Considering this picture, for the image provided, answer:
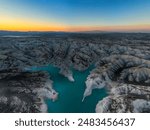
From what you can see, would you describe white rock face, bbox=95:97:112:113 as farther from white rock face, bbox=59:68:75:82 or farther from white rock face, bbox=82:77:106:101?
white rock face, bbox=59:68:75:82

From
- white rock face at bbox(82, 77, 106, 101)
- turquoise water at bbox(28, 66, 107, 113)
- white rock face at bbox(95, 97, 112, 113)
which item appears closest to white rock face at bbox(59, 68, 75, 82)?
turquoise water at bbox(28, 66, 107, 113)

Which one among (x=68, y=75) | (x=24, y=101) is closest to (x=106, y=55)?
(x=68, y=75)

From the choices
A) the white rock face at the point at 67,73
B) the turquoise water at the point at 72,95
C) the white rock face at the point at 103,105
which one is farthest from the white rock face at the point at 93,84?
the white rock face at the point at 103,105

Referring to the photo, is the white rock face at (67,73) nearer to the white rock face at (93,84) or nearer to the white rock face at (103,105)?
the white rock face at (93,84)

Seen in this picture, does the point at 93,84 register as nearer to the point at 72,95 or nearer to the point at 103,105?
the point at 72,95

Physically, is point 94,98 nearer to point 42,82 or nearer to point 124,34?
point 42,82

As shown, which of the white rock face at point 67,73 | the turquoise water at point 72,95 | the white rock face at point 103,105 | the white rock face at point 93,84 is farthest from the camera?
the white rock face at point 67,73

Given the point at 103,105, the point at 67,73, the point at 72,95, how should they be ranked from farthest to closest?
1. the point at 67,73
2. the point at 72,95
3. the point at 103,105

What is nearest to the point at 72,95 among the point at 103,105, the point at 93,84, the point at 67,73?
the point at 93,84
